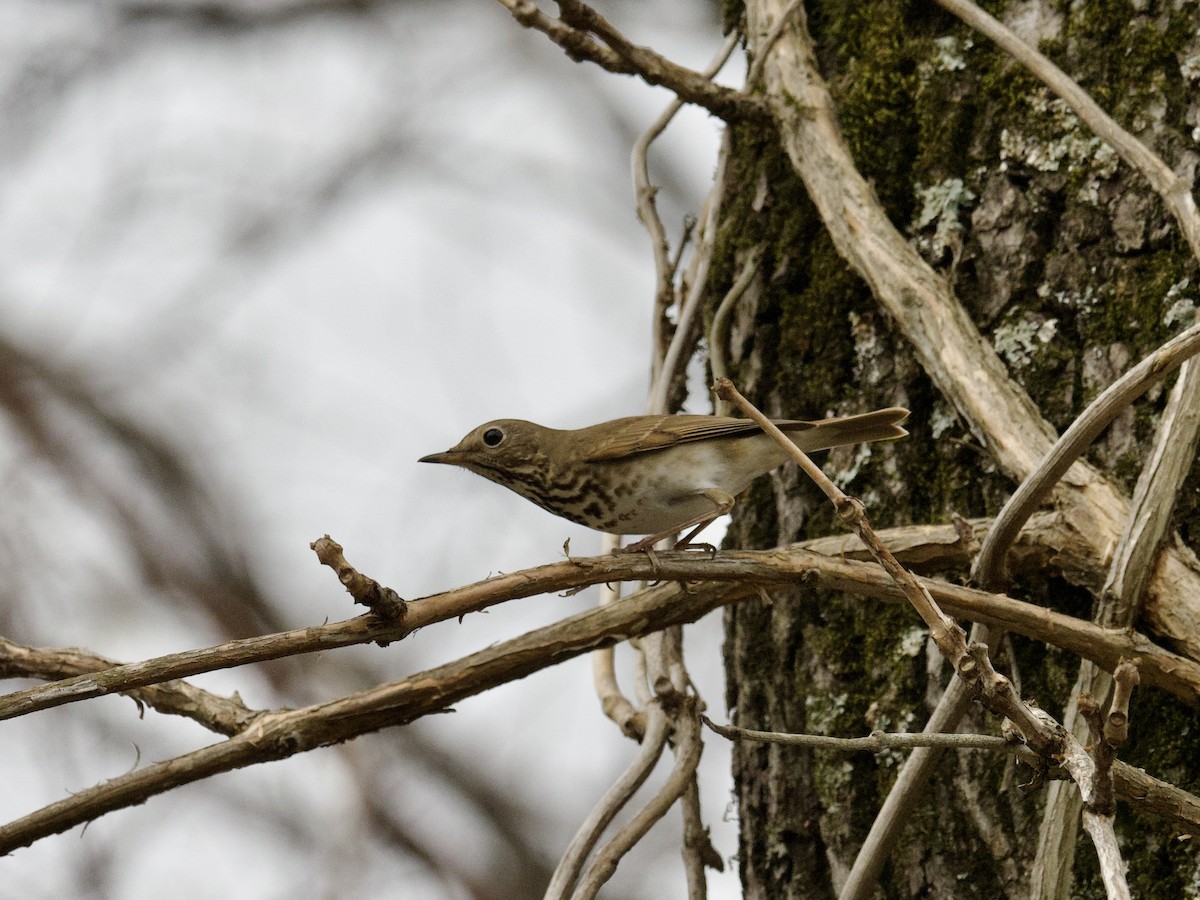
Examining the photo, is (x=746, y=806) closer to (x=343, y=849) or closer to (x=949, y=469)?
(x=949, y=469)

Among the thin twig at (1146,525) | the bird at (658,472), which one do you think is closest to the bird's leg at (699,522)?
the bird at (658,472)

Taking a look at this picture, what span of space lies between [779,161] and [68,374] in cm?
562

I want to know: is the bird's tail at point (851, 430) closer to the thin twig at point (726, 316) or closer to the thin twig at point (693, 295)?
the thin twig at point (726, 316)

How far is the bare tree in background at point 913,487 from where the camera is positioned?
2.65 meters

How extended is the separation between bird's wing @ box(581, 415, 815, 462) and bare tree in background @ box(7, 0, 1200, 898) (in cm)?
20

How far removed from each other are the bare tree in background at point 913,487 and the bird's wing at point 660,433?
0.20m

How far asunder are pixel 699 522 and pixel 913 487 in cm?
60

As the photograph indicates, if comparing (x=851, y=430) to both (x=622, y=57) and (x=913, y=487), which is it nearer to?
(x=913, y=487)

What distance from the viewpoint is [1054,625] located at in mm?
2621

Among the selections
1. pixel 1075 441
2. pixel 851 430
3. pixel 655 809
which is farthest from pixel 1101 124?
pixel 655 809

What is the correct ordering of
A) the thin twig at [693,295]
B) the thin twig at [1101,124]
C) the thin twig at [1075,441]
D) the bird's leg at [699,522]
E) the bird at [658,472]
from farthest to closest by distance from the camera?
the thin twig at [693,295] → the bird at [658,472] → the bird's leg at [699,522] → the thin twig at [1101,124] → the thin twig at [1075,441]

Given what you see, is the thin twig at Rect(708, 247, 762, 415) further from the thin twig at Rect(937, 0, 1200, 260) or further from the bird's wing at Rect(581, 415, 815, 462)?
the thin twig at Rect(937, 0, 1200, 260)

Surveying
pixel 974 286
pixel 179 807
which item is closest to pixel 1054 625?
pixel 974 286

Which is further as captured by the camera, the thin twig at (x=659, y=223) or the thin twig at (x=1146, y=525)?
the thin twig at (x=659, y=223)
